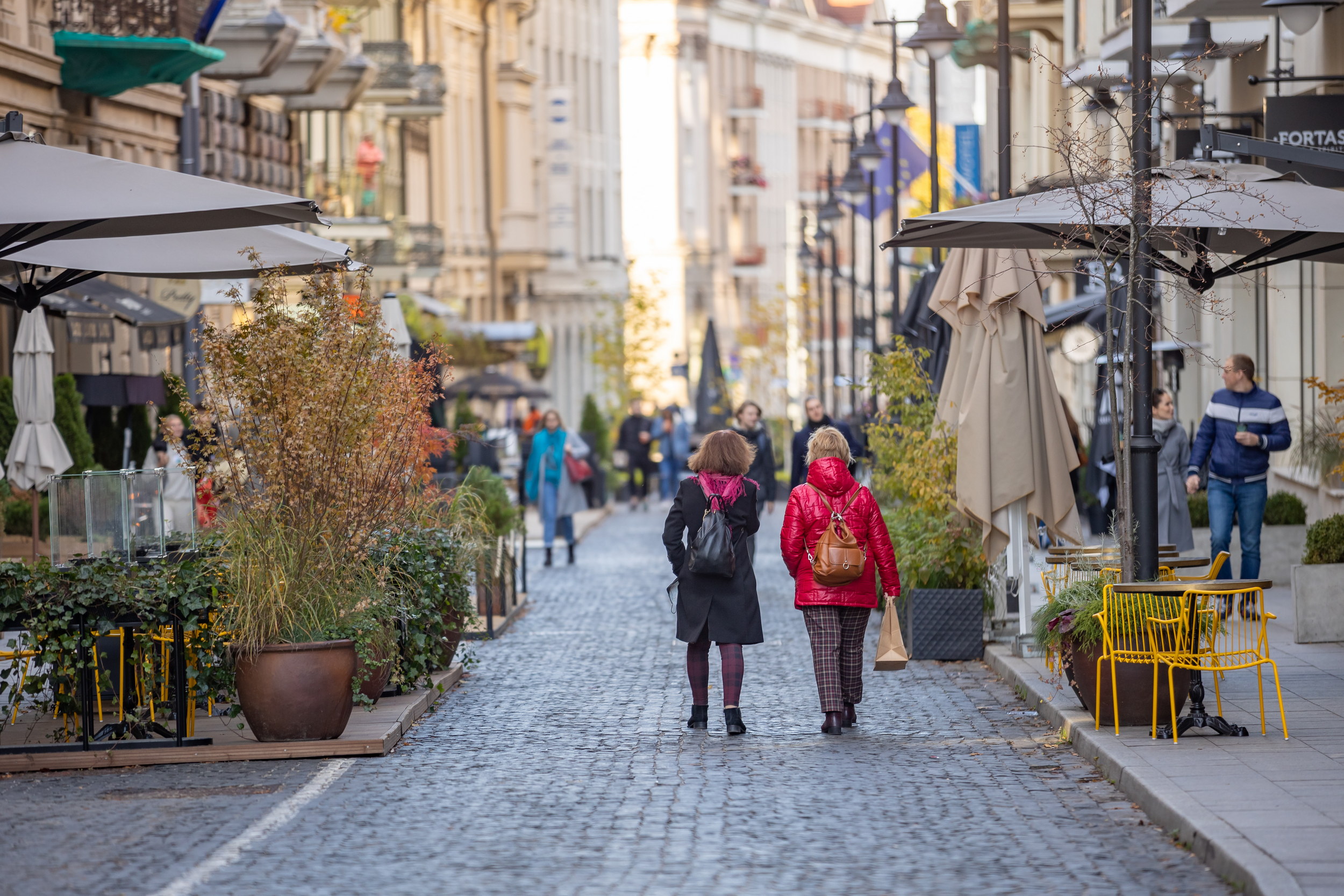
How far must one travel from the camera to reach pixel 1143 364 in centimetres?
1279

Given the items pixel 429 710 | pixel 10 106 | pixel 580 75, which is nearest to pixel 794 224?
pixel 580 75

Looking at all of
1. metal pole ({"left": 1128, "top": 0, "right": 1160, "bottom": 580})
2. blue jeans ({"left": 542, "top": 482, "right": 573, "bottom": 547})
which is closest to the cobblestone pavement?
metal pole ({"left": 1128, "top": 0, "right": 1160, "bottom": 580})

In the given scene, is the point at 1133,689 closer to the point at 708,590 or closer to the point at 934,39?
the point at 708,590

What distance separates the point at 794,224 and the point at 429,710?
9699cm

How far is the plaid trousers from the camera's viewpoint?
488 inches

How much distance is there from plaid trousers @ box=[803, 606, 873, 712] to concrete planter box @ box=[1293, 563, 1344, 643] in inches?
172

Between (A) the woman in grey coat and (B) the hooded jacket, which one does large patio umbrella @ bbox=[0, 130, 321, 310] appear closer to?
(B) the hooded jacket

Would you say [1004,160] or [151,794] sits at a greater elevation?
[1004,160]

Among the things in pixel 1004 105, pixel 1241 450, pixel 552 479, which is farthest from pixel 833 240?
pixel 1241 450

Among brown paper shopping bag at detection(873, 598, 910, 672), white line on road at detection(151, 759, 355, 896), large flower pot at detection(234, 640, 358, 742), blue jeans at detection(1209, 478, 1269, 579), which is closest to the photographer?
white line on road at detection(151, 759, 355, 896)

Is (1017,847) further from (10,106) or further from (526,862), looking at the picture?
(10,106)

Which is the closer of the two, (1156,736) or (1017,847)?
(1017,847)

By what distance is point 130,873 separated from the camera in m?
8.68

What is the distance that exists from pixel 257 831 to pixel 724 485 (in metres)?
4.05
